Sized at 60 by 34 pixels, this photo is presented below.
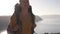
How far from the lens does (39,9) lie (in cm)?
132

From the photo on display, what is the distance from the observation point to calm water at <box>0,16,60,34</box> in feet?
4.25

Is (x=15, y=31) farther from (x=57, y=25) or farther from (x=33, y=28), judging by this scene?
(x=57, y=25)

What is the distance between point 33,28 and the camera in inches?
49.3

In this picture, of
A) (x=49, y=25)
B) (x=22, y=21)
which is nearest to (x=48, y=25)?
(x=49, y=25)

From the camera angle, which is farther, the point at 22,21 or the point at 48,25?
the point at 48,25

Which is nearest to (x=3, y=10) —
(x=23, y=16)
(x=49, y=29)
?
(x=23, y=16)

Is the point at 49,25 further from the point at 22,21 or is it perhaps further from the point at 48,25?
the point at 22,21

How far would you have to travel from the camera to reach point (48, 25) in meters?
1.33

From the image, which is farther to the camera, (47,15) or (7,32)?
(47,15)

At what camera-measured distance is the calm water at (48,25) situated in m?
1.30

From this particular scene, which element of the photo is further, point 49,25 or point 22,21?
point 49,25

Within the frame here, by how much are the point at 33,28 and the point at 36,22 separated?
2.6 inches

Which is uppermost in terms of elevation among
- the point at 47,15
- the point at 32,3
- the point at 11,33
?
the point at 32,3

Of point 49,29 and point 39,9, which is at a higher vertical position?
point 39,9
